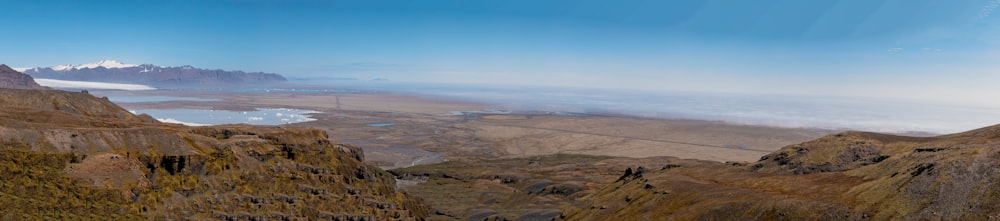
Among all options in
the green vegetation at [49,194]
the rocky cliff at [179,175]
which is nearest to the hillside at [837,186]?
the rocky cliff at [179,175]

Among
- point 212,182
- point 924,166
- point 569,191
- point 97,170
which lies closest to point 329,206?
point 212,182

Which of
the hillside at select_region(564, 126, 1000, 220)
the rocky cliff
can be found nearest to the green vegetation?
the rocky cliff

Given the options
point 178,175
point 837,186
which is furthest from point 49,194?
point 837,186

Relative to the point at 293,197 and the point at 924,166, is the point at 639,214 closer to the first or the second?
the point at 924,166

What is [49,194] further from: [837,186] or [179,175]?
[837,186]

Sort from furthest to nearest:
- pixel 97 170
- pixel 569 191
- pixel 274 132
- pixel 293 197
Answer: pixel 569 191
pixel 274 132
pixel 293 197
pixel 97 170

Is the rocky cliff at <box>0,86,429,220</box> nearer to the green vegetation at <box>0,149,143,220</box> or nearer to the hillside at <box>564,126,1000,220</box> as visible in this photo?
the green vegetation at <box>0,149,143,220</box>

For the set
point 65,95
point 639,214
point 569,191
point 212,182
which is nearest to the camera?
point 212,182
